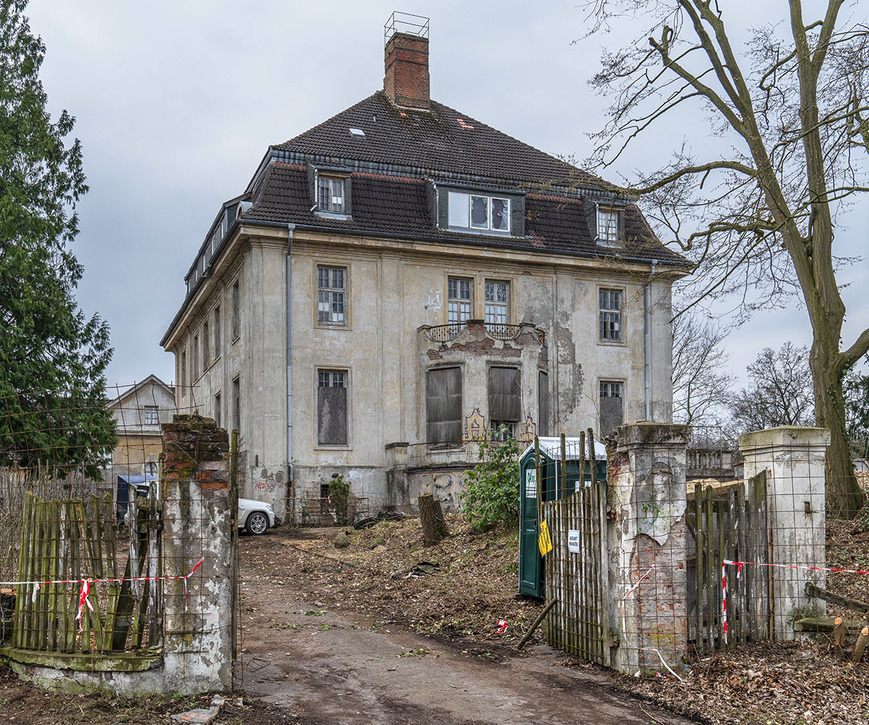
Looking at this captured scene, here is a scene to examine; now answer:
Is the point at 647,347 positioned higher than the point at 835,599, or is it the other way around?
the point at 647,347

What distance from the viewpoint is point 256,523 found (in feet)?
79.3

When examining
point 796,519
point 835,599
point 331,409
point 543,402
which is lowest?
point 835,599

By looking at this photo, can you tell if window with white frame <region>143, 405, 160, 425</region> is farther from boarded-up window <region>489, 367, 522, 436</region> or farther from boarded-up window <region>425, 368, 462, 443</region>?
boarded-up window <region>489, 367, 522, 436</region>

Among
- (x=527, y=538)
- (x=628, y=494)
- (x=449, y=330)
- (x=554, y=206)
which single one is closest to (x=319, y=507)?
(x=449, y=330)

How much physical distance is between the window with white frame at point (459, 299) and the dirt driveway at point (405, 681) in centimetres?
1894

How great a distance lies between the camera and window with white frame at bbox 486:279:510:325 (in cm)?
3103

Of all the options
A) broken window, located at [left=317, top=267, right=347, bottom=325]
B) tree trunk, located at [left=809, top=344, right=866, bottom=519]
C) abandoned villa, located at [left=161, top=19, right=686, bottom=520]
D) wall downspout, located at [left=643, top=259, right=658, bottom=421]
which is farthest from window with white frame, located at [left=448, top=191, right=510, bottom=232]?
tree trunk, located at [left=809, top=344, right=866, bottom=519]

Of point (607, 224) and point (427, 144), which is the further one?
point (607, 224)

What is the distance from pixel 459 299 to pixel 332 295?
4.32 meters

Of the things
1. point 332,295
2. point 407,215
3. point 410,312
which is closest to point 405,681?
point 332,295

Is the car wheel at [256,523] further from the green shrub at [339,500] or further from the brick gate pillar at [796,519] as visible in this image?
the brick gate pillar at [796,519]

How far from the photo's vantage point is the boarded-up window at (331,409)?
93.8 feet

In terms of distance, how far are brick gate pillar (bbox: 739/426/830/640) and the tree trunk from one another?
5586 mm

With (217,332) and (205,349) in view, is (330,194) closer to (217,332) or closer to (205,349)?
(217,332)
